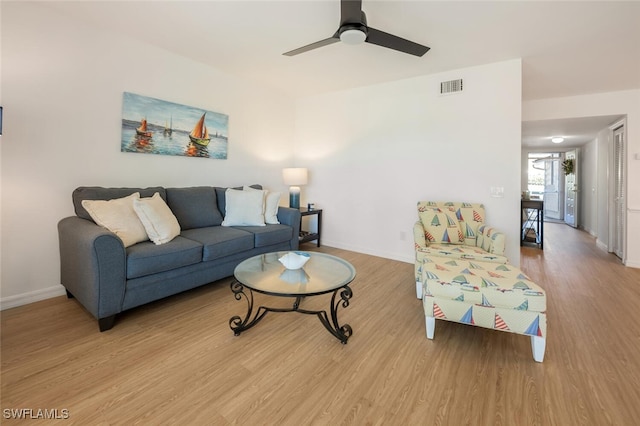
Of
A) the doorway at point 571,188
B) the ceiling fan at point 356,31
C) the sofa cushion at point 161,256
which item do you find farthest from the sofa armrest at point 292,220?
the doorway at point 571,188

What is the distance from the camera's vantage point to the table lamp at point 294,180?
172 inches

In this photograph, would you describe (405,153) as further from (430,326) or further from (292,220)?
(430,326)

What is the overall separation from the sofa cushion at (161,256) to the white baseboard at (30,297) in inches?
40.6

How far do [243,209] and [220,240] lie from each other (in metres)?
0.74

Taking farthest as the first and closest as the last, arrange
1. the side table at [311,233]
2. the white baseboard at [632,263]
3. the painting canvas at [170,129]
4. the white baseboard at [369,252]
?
the side table at [311,233] → the white baseboard at [369,252] → the white baseboard at [632,263] → the painting canvas at [170,129]

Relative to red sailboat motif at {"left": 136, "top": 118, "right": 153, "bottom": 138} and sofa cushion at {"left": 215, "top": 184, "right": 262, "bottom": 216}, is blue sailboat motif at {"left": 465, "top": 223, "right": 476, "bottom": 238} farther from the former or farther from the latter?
red sailboat motif at {"left": 136, "top": 118, "right": 153, "bottom": 138}

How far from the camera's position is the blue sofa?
78.5 inches

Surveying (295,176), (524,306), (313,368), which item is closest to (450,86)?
(295,176)

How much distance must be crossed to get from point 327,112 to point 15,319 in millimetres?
4222

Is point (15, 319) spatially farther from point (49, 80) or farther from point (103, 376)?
point (49, 80)

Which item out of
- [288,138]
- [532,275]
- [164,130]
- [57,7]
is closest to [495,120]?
[532,275]

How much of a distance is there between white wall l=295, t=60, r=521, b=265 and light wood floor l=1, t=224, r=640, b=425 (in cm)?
156

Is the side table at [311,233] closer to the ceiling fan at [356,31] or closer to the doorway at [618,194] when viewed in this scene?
the ceiling fan at [356,31]

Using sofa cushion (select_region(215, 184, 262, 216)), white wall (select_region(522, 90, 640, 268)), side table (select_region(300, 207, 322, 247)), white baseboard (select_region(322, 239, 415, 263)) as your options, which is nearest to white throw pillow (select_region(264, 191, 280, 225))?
sofa cushion (select_region(215, 184, 262, 216))
